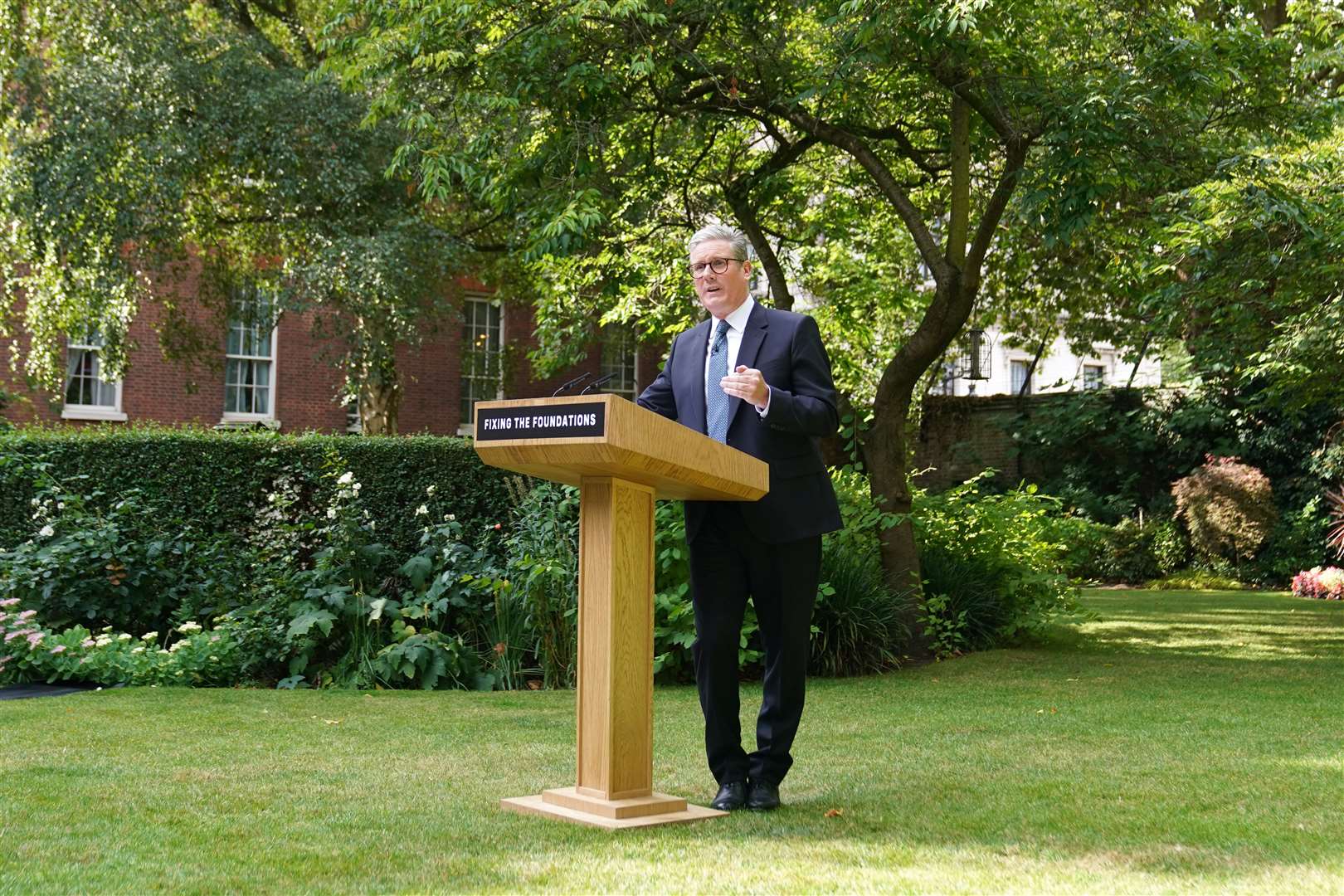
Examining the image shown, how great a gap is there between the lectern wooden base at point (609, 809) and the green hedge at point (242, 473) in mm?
5744

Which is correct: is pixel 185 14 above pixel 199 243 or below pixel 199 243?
above

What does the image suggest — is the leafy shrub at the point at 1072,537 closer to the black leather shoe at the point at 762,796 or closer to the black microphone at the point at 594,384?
the black leather shoe at the point at 762,796

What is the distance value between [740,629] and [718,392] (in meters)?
0.80

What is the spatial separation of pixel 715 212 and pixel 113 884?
10.4 meters

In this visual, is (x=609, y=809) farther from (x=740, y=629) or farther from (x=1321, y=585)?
(x=1321, y=585)

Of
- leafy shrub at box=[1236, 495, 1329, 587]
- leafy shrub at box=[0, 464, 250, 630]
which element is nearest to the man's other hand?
leafy shrub at box=[0, 464, 250, 630]

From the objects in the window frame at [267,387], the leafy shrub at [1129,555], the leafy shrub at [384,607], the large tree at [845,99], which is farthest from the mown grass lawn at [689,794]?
the window frame at [267,387]

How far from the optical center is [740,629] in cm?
416

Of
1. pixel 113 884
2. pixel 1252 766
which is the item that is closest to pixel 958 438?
pixel 1252 766

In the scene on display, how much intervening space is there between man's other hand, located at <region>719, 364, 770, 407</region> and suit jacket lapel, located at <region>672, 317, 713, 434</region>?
0.48 meters

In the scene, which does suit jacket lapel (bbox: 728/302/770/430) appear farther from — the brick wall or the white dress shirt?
the brick wall

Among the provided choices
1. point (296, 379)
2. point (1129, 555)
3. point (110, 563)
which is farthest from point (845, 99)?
point (296, 379)

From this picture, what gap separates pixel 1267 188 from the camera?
29.3 ft

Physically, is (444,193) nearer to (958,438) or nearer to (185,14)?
(185,14)
